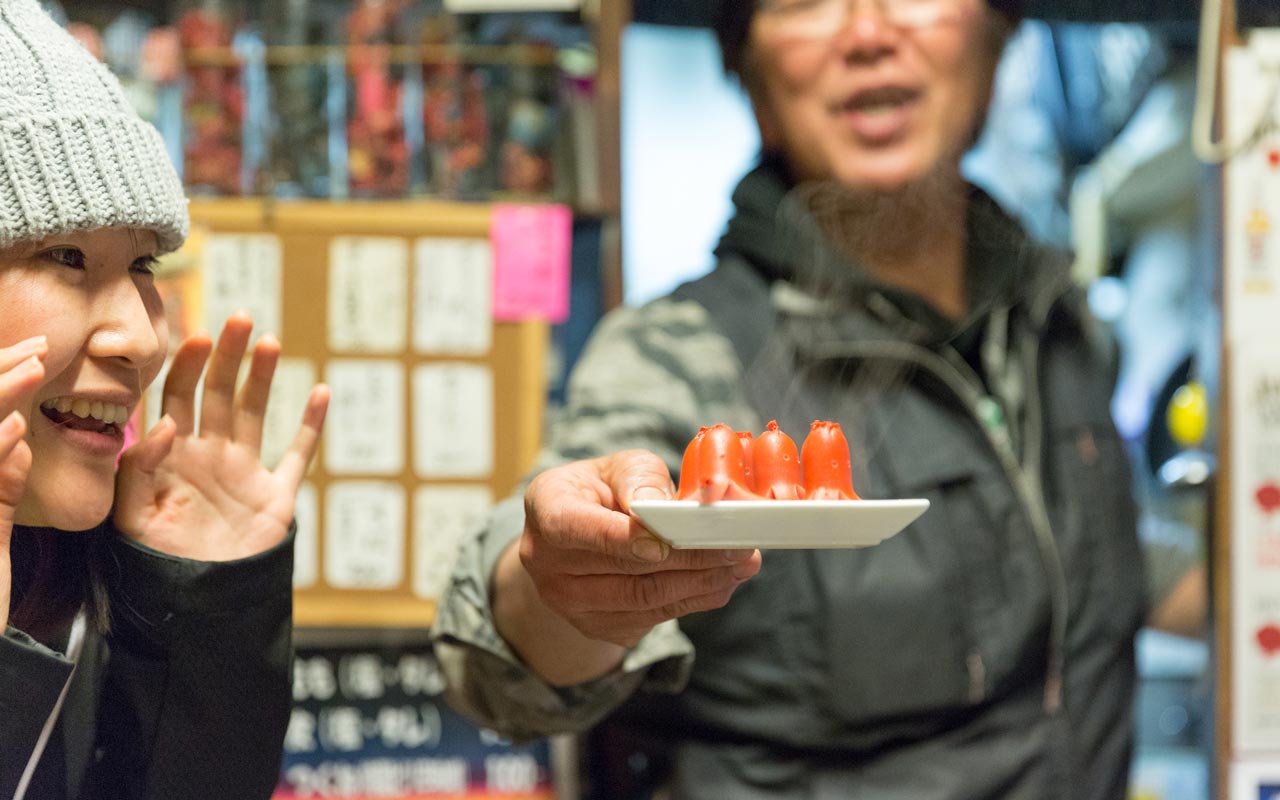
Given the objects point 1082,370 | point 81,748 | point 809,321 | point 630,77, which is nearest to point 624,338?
point 809,321

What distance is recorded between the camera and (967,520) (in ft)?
4.26

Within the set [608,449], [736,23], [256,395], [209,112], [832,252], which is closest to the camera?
[256,395]

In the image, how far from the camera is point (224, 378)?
2.64 feet

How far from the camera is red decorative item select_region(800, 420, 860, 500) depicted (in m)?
0.68

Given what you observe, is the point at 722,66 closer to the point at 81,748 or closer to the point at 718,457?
the point at 718,457

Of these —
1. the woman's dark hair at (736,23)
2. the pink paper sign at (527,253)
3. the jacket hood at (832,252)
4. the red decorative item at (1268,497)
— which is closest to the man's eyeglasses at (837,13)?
the woman's dark hair at (736,23)

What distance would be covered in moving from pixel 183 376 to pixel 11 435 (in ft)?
0.65

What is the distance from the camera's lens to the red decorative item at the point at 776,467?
666 millimetres

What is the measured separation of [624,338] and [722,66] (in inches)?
17.6

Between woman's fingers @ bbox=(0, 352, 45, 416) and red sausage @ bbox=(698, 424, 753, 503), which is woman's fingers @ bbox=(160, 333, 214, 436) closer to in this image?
woman's fingers @ bbox=(0, 352, 45, 416)

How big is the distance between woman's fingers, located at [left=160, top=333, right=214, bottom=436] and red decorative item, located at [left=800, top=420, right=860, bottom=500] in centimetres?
40

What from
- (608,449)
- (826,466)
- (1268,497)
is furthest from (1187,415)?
(826,466)

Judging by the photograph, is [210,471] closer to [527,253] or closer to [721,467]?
[721,467]

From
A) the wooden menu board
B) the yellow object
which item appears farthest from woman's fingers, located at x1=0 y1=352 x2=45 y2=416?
the yellow object
